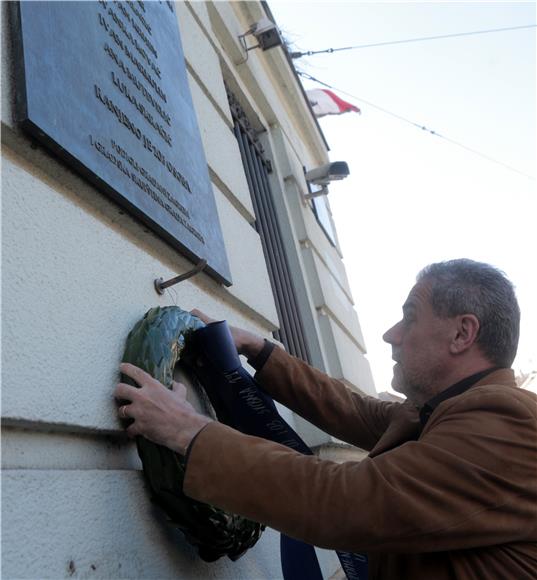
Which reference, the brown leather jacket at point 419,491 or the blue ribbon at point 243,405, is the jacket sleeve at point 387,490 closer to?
the brown leather jacket at point 419,491

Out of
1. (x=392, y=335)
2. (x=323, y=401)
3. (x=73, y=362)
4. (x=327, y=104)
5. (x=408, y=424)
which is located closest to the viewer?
(x=73, y=362)

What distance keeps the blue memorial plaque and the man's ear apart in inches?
33.9

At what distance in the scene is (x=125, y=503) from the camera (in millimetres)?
1167

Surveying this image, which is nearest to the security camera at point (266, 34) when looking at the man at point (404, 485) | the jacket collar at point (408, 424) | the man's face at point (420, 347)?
the man's face at point (420, 347)

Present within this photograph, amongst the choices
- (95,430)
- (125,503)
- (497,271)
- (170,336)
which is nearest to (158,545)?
(125,503)

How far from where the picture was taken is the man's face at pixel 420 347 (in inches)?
71.5

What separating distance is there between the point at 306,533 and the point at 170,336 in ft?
1.86

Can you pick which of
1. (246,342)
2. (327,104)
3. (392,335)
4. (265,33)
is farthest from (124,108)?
(327,104)

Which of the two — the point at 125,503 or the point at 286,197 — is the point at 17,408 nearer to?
the point at 125,503

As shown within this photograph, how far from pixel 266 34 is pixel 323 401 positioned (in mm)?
3300

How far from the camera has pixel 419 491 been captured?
1.20 metres

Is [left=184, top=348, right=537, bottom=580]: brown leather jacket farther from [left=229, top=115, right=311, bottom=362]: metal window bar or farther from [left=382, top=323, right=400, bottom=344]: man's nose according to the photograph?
[left=229, top=115, right=311, bottom=362]: metal window bar

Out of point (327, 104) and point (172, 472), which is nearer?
point (172, 472)

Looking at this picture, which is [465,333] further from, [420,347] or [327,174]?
[327,174]
